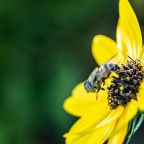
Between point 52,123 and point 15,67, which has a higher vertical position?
point 15,67

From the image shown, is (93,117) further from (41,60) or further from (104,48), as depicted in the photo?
(41,60)

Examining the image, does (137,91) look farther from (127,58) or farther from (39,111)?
(39,111)

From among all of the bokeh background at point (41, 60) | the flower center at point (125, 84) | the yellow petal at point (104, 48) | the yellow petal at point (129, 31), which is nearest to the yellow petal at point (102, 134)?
the flower center at point (125, 84)

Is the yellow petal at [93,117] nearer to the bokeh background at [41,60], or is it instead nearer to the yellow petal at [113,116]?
the yellow petal at [113,116]

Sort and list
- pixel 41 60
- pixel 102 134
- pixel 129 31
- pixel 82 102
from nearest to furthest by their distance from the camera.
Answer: pixel 102 134 < pixel 129 31 < pixel 82 102 < pixel 41 60

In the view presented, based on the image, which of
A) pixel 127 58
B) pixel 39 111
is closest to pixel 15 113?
pixel 39 111

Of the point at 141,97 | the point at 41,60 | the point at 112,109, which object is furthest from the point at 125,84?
the point at 41,60

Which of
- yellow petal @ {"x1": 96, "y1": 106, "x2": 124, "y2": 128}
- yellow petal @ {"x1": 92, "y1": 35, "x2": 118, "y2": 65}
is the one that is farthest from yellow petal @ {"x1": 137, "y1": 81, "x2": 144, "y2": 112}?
yellow petal @ {"x1": 92, "y1": 35, "x2": 118, "y2": 65}
